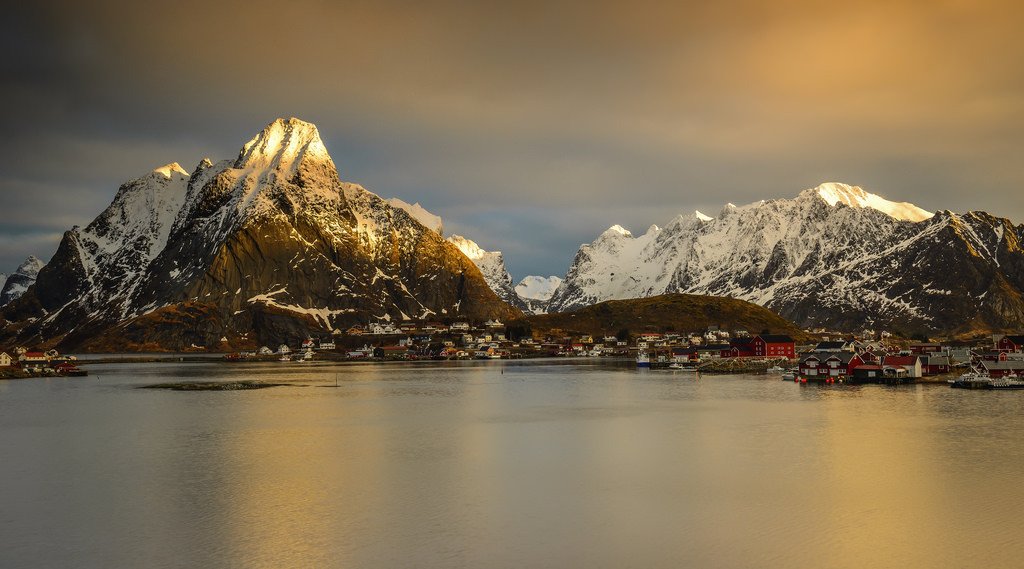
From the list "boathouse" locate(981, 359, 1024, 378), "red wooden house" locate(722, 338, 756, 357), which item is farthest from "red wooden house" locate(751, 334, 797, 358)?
"boathouse" locate(981, 359, 1024, 378)

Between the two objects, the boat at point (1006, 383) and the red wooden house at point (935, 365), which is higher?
the red wooden house at point (935, 365)

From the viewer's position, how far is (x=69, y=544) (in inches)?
1244

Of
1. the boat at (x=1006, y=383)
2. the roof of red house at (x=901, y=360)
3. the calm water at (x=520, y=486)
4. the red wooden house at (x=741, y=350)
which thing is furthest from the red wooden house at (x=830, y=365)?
the red wooden house at (x=741, y=350)

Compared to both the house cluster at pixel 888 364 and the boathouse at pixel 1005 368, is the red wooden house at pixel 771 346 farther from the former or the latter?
the boathouse at pixel 1005 368

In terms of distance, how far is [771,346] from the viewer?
6407 inches

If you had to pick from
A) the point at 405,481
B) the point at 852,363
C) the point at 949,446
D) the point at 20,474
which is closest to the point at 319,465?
the point at 405,481

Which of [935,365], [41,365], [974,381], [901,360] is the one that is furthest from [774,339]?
[41,365]

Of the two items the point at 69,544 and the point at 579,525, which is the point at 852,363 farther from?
the point at 69,544

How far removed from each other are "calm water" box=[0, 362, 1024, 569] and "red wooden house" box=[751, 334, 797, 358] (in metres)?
83.1

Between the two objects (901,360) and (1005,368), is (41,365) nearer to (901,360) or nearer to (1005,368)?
(901,360)

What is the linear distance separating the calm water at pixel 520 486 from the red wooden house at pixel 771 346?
8310 centimetres

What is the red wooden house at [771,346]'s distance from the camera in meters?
162

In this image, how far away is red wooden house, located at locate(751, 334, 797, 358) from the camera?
162500 millimetres

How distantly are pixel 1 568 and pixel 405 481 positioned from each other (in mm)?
18923
